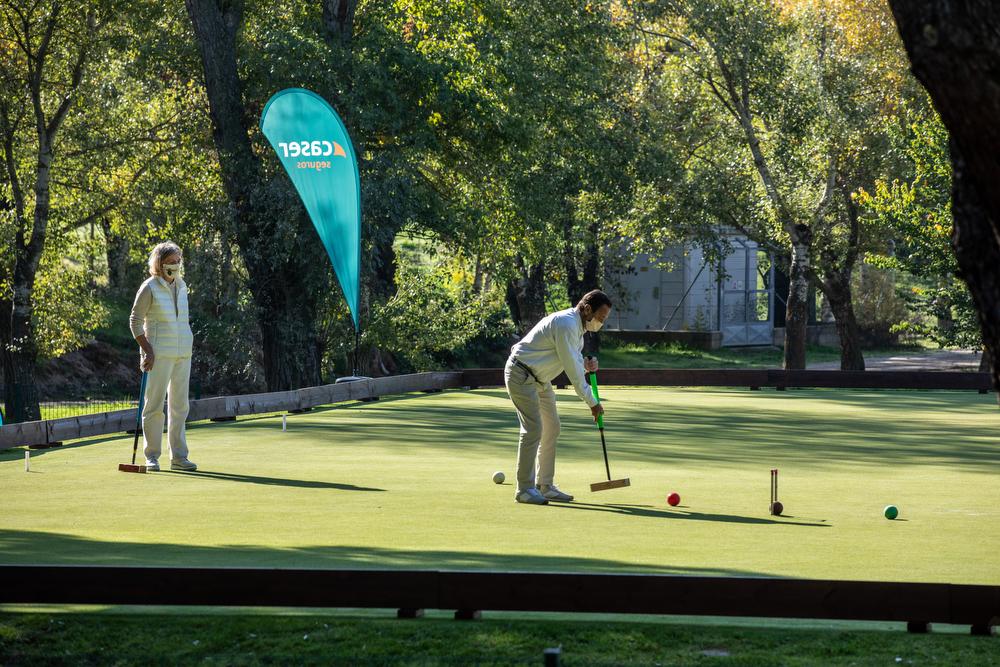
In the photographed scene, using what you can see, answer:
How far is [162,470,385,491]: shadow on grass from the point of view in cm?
1076

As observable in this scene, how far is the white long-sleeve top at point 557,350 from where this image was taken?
9.43m

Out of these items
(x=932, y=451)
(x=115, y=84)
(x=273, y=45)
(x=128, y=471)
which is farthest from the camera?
(x=115, y=84)

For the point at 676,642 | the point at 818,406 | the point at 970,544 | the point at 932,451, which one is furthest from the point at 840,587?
the point at 818,406

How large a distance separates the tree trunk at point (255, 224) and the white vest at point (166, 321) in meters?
10.2

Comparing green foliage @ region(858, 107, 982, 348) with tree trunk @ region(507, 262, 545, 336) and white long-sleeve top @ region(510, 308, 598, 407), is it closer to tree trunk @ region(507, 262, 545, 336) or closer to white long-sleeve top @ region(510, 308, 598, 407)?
tree trunk @ region(507, 262, 545, 336)

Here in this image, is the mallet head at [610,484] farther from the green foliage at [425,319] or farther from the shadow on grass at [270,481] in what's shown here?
the green foliage at [425,319]

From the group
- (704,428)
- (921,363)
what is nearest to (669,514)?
(704,428)

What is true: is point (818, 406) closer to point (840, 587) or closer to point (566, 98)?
point (566, 98)

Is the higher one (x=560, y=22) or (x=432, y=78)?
(x=560, y=22)

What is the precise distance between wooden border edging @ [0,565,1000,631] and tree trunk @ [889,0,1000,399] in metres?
1.60

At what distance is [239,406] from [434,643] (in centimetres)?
1268

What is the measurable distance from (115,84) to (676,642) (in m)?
21.1

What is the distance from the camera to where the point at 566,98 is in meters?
26.2

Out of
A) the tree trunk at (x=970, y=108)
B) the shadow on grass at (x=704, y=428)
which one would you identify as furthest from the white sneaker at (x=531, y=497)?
the tree trunk at (x=970, y=108)
